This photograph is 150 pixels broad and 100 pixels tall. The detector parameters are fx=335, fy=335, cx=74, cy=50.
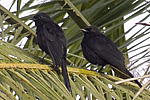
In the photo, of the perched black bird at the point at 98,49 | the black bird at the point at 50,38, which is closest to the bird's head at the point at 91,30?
the perched black bird at the point at 98,49

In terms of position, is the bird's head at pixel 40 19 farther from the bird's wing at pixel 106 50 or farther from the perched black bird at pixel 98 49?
the bird's wing at pixel 106 50

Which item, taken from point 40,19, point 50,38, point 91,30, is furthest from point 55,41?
point 91,30

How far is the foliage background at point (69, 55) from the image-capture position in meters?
2.25

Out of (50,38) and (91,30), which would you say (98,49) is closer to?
(91,30)

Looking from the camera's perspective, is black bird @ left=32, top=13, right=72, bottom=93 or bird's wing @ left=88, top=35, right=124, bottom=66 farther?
bird's wing @ left=88, top=35, right=124, bottom=66

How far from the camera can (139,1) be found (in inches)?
169

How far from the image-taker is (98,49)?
467 cm

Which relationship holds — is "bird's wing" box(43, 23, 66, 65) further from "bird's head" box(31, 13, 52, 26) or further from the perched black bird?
the perched black bird

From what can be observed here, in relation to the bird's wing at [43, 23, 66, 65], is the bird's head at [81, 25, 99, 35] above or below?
below

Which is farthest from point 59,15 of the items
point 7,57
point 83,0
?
point 7,57

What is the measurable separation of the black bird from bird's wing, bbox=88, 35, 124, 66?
71cm

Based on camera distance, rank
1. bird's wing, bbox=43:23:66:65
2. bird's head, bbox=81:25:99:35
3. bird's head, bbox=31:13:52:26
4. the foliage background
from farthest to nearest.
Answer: bird's head, bbox=81:25:99:35 → bird's head, bbox=31:13:52:26 → bird's wing, bbox=43:23:66:65 → the foliage background

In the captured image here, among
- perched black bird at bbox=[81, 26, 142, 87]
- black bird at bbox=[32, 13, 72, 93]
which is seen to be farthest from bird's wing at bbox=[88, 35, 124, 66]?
black bird at bbox=[32, 13, 72, 93]

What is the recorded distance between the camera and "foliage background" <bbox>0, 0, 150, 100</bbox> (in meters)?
2.25
